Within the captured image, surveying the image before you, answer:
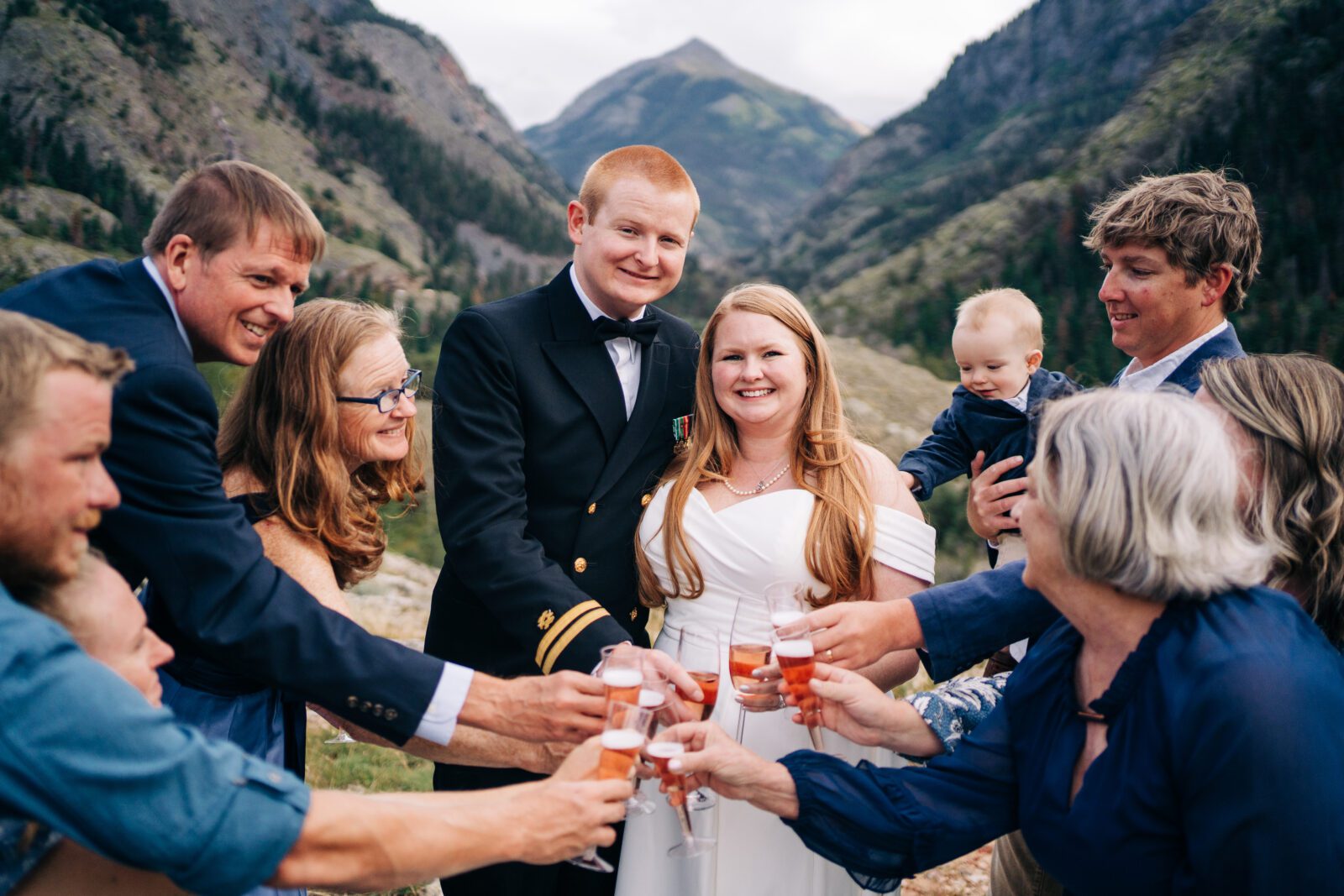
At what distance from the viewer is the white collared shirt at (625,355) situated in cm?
398

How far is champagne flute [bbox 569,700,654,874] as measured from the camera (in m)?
2.54

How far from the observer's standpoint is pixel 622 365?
13.3 feet

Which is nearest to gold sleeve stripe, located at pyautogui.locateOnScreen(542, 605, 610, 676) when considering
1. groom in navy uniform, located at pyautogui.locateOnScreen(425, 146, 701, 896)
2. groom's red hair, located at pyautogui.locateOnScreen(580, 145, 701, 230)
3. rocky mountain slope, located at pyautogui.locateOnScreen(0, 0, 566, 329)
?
groom in navy uniform, located at pyautogui.locateOnScreen(425, 146, 701, 896)

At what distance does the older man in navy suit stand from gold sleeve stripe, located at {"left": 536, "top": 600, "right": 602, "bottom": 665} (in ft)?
1.23

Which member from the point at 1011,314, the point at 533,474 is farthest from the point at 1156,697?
the point at 1011,314

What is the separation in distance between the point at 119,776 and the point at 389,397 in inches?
78.8

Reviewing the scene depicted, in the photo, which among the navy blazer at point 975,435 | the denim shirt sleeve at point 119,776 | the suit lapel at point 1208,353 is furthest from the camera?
the navy blazer at point 975,435

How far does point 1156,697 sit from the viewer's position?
2.24 m

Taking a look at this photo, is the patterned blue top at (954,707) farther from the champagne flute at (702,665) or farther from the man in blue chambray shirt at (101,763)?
the man in blue chambray shirt at (101,763)

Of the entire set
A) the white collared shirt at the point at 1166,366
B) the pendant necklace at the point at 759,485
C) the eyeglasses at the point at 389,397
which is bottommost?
the pendant necklace at the point at 759,485

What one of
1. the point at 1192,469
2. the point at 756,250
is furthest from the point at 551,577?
the point at 756,250

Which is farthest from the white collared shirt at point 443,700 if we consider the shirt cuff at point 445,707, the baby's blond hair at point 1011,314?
the baby's blond hair at point 1011,314

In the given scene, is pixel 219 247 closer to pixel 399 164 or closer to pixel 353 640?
pixel 353 640

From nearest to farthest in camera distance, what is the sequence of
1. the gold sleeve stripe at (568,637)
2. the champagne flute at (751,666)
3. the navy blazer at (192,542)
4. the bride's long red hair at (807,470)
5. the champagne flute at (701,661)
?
the navy blazer at (192,542) < the champagne flute at (701,661) < the champagne flute at (751,666) < the gold sleeve stripe at (568,637) < the bride's long red hair at (807,470)
